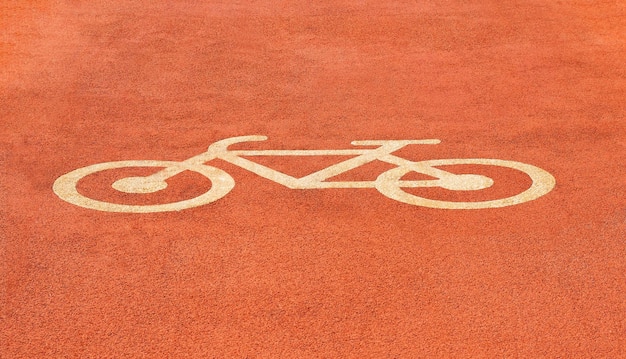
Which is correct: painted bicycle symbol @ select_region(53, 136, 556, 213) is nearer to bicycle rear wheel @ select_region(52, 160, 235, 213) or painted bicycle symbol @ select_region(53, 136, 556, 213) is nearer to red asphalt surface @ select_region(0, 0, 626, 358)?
bicycle rear wheel @ select_region(52, 160, 235, 213)

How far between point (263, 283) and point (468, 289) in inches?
41.3

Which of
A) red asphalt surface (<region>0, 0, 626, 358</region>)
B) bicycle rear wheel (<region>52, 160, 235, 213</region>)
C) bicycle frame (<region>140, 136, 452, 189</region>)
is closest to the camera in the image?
red asphalt surface (<region>0, 0, 626, 358</region>)

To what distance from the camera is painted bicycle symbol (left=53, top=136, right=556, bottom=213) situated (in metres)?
5.39

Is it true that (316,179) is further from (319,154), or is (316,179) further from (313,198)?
(319,154)

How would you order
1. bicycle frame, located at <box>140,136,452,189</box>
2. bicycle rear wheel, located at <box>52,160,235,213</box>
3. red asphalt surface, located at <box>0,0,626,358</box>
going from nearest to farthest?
red asphalt surface, located at <box>0,0,626,358</box> < bicycle rear wheel, located at <box>52,160,235,213</box> < bicycle frame, located at <box>140,136,452,189</box>

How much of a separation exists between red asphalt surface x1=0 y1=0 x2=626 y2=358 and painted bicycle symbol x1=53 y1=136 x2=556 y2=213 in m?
0.10

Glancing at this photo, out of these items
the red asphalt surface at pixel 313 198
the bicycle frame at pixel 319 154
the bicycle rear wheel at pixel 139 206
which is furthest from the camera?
the bicycle frame at pixel 319 154

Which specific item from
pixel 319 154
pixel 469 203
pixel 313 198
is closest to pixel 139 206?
pixel 313 198

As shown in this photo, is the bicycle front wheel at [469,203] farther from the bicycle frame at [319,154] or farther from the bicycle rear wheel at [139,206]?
the bicycle rear wheel at [139,206]

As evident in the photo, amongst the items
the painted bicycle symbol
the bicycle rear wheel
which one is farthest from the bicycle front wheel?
the bicycle rear wheel

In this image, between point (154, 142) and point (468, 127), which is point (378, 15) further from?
point (154, 142)

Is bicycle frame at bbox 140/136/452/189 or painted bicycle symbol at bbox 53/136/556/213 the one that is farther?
bicycle frame at bbox 140/136/452/189

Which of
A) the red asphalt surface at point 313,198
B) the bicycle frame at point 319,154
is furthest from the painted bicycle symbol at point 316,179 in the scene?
the red asphalt surface at point 313,198

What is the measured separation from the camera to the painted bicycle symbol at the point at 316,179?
212 inches
